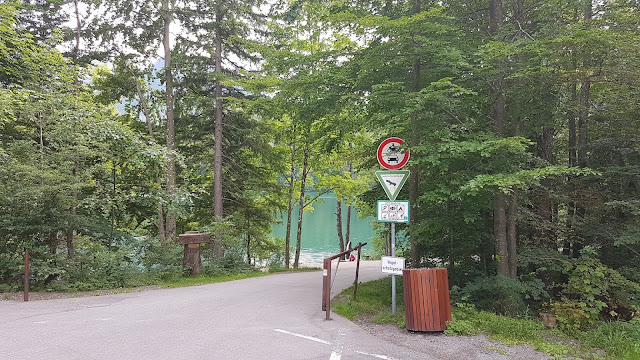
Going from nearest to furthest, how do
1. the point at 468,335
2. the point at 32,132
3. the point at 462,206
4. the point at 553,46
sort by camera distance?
the point at 468,335, the point at 553,46, the point at 462,206, the point at 32,132

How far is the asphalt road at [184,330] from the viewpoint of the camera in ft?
14.4

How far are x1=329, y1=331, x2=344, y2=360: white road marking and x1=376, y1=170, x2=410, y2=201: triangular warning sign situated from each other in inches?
98.0

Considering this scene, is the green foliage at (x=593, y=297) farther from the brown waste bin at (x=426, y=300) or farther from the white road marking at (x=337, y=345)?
the white road marking at (x=337, y=345)

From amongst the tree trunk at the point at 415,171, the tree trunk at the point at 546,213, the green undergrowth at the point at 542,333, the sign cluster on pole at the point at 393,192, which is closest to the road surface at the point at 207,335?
the green undergrowth at the point at 542,333

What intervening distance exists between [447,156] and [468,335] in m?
2.83

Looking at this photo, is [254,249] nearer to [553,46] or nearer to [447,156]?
[447,156]

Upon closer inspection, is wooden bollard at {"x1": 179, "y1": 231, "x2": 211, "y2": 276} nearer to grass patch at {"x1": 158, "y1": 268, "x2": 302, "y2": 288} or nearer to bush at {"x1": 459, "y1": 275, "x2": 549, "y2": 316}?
grass patch at {"x1": 158, "y1": 268, "x2": 302, "y2": 288}

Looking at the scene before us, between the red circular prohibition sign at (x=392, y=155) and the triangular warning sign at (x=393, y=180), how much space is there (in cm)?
27

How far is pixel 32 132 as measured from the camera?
9.60 metres

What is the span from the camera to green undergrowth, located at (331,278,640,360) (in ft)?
15.8

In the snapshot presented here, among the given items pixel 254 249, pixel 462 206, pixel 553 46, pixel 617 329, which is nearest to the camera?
pixel 617 329

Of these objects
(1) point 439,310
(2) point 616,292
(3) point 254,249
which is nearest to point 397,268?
(1) point 439,310

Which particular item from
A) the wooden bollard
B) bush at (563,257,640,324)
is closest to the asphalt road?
the wooden bollard

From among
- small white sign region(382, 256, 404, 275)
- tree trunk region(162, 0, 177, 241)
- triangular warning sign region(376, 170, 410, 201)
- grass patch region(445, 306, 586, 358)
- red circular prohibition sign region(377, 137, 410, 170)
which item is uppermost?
tree trunk region(162, 0, 177, 241)
